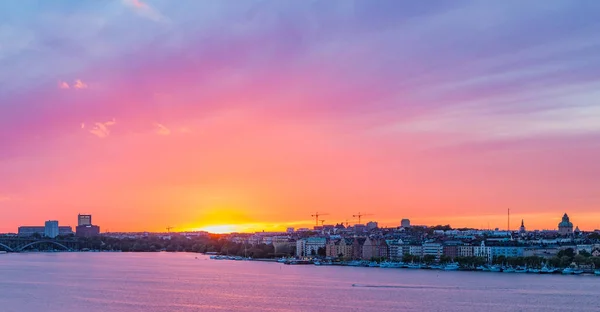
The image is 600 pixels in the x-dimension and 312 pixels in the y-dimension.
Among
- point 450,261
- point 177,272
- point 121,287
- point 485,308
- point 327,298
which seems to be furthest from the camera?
point 450,261

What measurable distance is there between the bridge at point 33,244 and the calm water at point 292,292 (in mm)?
52678

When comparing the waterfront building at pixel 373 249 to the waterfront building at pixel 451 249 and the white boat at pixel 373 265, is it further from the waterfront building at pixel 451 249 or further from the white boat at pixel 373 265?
the white boat at pixel 373 265

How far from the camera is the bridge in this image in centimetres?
8806

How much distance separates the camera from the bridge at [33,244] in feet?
289

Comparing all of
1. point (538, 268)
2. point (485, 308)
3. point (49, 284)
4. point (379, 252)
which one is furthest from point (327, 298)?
point (379, 252)

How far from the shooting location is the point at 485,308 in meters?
23.0

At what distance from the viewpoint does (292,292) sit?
28.0 metres

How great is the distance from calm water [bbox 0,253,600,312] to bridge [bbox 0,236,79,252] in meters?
52.7

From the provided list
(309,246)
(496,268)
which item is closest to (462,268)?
(496,268)

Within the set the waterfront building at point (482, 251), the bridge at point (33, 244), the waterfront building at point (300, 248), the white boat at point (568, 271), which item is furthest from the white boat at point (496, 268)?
the bridge at point (33, 244)

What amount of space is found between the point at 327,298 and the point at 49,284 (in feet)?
37.0

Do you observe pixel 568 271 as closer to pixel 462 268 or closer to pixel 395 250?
pixel 462 268

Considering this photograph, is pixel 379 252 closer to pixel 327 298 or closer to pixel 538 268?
pixel 538 268

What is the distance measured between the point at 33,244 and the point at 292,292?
68.6 m
